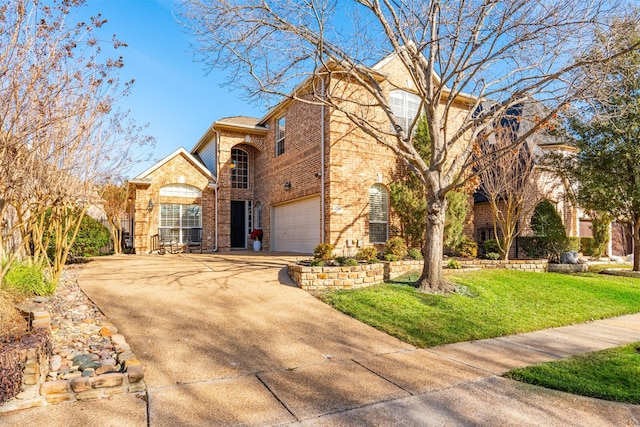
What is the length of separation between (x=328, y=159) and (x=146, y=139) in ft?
18.1

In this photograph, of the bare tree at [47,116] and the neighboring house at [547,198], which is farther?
the neighboring house at [547,198]

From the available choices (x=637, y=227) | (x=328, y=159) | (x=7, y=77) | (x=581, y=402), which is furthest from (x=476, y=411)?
(x=637, y=227)

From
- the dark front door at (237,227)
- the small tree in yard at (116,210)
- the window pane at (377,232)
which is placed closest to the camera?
the window pane at (377,232)

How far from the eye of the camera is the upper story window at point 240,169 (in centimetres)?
1897

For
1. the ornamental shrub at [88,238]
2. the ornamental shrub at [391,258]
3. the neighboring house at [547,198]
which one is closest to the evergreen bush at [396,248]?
the ornamental shrub at [391,258]

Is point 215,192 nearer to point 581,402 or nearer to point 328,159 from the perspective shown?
point 328,159

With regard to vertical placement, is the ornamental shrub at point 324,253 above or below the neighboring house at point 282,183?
below

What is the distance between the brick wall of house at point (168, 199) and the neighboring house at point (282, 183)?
0.13 feet

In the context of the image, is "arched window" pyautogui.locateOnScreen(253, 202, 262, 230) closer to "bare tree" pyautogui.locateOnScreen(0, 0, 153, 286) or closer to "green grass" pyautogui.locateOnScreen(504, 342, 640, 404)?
"bare tree" pyautogui.locateOnScreen(0, 0, 153, 286)

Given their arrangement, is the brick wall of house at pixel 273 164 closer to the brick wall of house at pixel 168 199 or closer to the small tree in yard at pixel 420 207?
the brick wall of house at pixel 168 199

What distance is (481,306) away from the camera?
296 inches

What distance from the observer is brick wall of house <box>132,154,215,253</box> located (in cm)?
1622

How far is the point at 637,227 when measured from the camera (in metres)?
12.8

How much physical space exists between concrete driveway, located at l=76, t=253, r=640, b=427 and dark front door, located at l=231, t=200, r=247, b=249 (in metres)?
11.8
